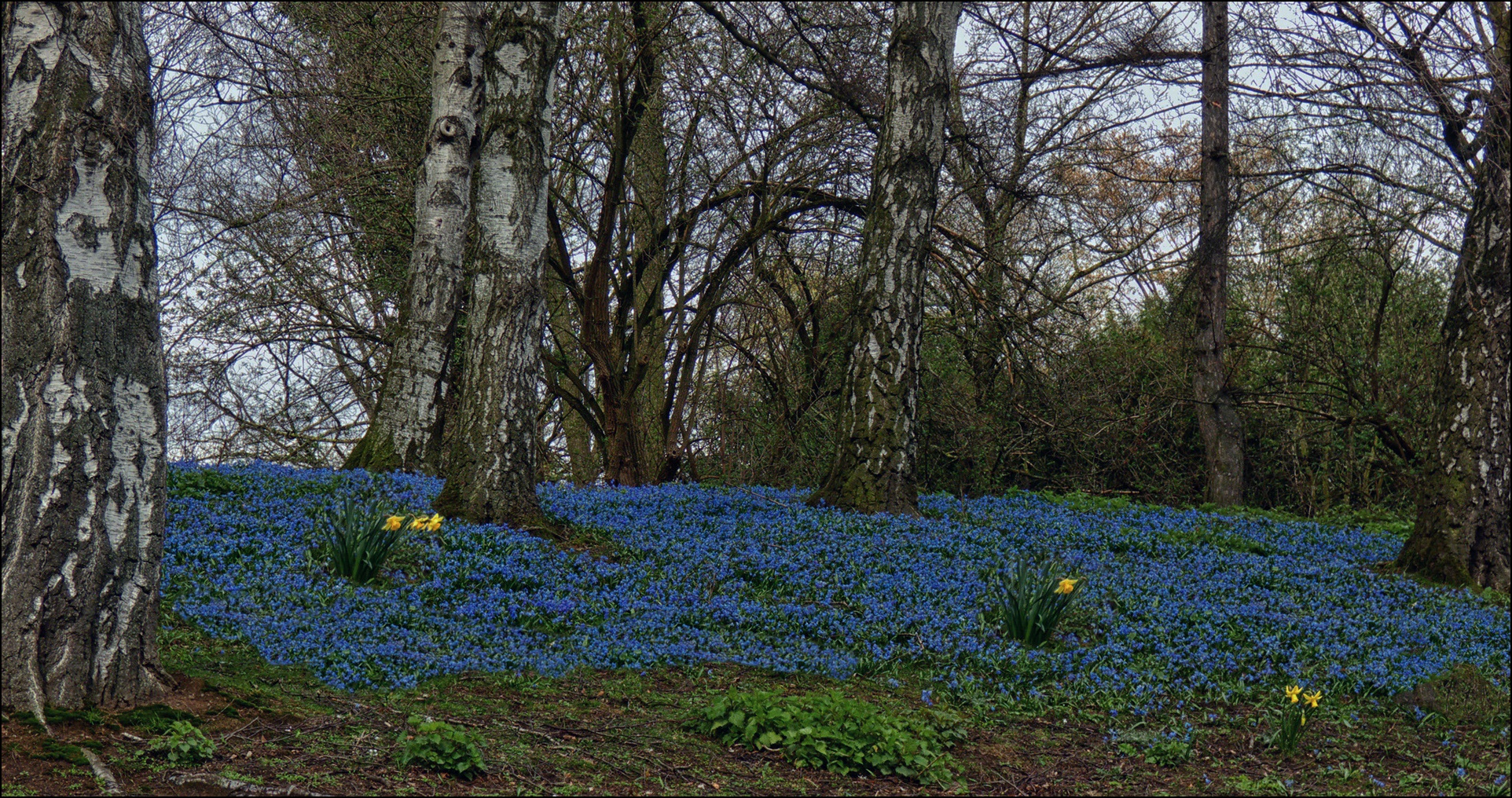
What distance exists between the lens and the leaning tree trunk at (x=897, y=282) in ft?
30.0

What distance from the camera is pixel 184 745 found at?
11.4 ft

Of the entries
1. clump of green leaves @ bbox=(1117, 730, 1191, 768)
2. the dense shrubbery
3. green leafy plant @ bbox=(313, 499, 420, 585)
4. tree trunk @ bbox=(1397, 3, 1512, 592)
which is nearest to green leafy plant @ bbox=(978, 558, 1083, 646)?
the dense shrubbery

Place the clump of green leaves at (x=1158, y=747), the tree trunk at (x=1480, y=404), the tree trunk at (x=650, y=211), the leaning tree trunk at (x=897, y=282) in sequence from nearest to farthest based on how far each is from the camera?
the clump of green leaves at (x=1158, y=747) < the tree trunk at (x=1480, y=404) < the leaning tree trunk at (x=897, y=282) < the tree trunk at (x=650, y=211)

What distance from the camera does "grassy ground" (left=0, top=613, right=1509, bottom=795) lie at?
3.52m

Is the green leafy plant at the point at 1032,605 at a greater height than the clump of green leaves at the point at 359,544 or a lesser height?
lesser

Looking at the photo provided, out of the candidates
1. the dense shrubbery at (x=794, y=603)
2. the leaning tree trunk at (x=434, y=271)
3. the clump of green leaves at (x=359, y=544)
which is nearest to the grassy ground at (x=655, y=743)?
the dense shrubbery at (x=794, y=603)

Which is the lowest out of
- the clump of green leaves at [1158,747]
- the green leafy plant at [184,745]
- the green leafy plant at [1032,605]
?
the clump of green leaves at [1158,747]

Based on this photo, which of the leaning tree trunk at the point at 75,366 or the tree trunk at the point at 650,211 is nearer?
the leaning tree trunk at the point at 75,366

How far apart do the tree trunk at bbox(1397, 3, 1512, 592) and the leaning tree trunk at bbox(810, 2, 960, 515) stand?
4095 millimetres

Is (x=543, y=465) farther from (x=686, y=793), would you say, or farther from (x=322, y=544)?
(x=686, y=793)

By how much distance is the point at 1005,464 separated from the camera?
14.5 meters

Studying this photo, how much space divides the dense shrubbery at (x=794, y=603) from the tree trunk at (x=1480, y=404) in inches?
23.6

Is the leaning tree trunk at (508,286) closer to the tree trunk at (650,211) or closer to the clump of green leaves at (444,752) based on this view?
the tree trunk at (650,211)

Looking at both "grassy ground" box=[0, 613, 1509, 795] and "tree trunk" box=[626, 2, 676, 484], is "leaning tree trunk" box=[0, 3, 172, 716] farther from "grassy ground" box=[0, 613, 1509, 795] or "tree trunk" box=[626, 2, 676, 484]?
"tree trunk" box=[626, 2, 676, 484]
